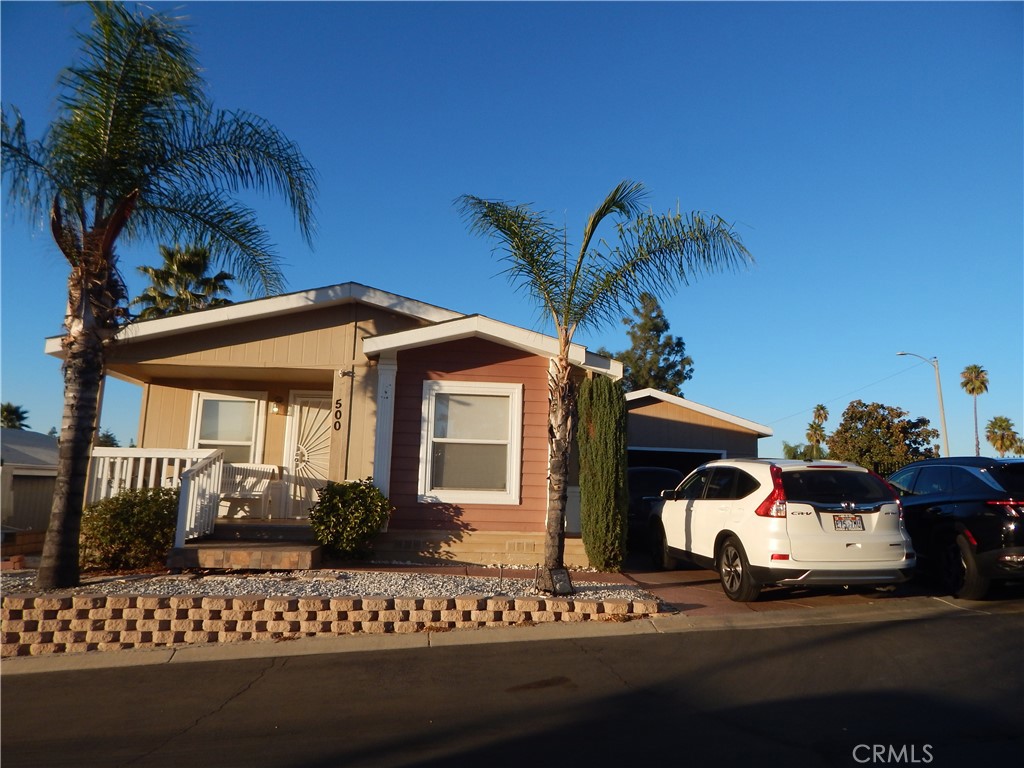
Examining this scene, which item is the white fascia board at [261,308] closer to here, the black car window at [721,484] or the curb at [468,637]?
the black car window at [721,484]

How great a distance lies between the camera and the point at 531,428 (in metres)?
Answer: 11.2

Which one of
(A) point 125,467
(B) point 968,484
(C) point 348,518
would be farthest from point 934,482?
(A) point 125,467

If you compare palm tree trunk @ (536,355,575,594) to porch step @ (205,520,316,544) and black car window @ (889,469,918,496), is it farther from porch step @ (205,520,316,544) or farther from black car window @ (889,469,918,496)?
black car window @ (889,469,918,496)

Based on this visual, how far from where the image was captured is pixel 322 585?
831 centimetres

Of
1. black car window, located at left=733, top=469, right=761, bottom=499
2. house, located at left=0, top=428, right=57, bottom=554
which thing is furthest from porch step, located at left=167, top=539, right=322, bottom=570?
black car window, located at left=733, top=469, right=761, bottom=499

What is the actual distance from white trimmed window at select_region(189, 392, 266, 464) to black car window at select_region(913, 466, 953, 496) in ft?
33.2

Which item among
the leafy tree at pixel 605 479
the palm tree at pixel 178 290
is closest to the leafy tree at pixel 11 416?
the palm tree at pixel 178 290

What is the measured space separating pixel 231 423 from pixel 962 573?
36.3 ft

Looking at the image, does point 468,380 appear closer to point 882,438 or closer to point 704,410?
point 704,410

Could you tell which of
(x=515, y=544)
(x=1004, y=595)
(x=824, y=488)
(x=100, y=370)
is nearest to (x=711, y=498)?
(x=824, y=488)

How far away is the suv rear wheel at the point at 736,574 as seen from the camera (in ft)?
26.9

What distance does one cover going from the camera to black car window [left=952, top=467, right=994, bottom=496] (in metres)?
8.46

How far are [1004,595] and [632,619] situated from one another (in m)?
4.87

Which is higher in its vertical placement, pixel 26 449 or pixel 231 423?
pixel 231 423
